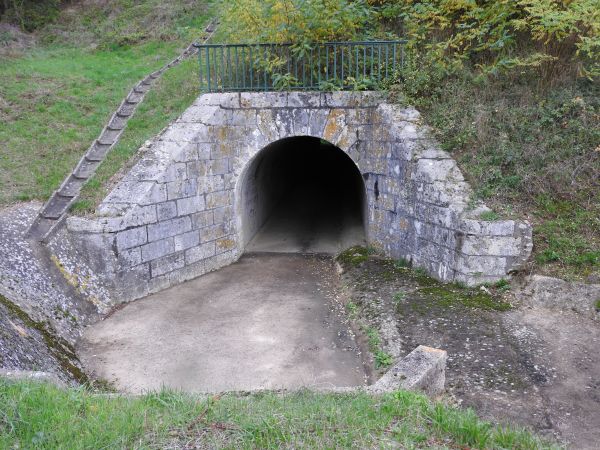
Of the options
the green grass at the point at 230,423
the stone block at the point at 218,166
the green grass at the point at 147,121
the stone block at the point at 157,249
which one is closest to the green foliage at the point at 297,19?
the green grass at the point at 147,121

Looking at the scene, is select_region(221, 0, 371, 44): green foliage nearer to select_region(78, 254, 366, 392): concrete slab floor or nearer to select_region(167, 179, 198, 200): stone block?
select_region(167, 179, 198, 200): stone block

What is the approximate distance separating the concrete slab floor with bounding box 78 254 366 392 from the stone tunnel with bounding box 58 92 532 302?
740 millimetres

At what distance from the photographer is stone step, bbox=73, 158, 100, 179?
28.5 ft

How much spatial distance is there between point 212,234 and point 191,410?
19.0ft

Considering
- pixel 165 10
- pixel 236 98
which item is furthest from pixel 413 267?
pixel 165 10

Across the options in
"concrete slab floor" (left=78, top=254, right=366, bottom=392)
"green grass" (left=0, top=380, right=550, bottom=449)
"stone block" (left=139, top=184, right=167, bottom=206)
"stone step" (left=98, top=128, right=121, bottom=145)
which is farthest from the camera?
"stone step" (left=98, top=128, right=121, bottom=145)

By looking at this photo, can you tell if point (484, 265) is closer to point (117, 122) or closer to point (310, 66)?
point (310, 66)

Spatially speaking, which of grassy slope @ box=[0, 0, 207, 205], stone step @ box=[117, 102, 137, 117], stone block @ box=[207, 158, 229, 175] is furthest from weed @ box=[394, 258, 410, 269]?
stone step @ box=[117, 102, 137, 117]

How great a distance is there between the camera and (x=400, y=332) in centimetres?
627

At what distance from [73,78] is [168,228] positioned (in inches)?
254

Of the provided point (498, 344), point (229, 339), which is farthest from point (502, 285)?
point (229, 339)

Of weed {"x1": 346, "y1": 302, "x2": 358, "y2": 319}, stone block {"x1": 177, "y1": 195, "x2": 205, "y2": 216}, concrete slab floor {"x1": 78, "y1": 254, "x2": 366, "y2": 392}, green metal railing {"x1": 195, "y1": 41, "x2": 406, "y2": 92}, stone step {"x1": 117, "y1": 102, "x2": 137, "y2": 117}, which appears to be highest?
green metal railing {"x1": 195, "y1": 41, "x2": 406, "y2": 92}

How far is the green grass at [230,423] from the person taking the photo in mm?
3360

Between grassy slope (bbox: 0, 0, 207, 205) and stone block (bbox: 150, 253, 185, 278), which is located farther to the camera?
grassy slope (bbox: 0, 0, 207, 205)
